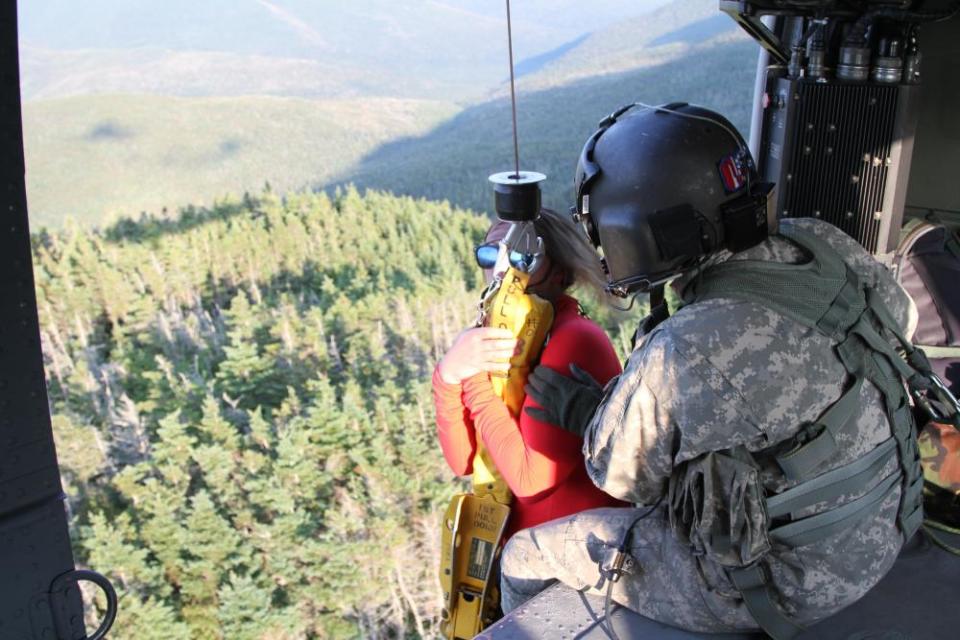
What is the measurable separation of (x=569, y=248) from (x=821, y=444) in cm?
98

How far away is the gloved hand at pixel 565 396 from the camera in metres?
2.11

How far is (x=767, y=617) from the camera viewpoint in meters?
1.92

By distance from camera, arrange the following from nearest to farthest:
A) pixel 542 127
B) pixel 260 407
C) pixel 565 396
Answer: pixel 565 396, pixel 260 407, pixel 542 127

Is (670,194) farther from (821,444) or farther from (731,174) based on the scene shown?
(821,444)

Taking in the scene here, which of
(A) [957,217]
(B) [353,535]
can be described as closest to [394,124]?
(B) [353,535]

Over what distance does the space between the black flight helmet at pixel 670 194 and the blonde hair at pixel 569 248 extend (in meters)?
0.42

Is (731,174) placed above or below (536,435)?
above

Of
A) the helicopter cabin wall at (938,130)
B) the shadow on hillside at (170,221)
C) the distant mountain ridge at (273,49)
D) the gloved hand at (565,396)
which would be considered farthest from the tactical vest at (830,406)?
the distant mountain ridge at (273,49)

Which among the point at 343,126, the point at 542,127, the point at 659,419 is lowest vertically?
the point at 343,126

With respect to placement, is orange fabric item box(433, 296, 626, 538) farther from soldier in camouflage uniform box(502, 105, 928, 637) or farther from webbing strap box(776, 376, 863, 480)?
webbing strap box(776, 376, 863, 480)

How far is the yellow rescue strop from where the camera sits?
236 centimetres

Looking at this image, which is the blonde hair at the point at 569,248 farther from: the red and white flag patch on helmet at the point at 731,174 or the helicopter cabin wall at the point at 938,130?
the helicopter cabin wall at the point at 938,130

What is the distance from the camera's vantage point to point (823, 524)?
1823 mm

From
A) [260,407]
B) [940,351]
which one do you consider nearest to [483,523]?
[940,351]
